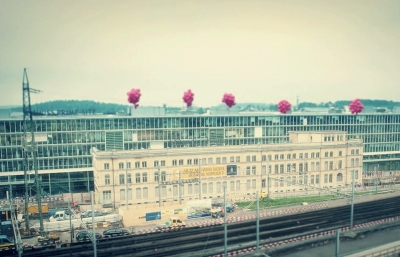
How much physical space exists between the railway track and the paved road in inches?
82.0

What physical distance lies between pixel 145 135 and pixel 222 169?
853 cm

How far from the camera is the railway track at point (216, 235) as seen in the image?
55.2 ft

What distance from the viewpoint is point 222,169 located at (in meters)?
27.0

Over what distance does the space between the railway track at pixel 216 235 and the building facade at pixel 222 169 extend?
9.25 ft

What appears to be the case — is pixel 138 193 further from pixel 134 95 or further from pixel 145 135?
pixel 134 95

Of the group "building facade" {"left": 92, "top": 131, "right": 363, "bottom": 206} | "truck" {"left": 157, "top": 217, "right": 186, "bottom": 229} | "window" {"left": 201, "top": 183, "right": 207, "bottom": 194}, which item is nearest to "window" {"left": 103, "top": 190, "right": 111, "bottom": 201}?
"building facade" {"left": 92, "top": 131, "right": 363, "bottom": 206}

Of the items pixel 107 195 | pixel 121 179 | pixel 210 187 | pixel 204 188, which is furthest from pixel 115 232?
pixel 210 187

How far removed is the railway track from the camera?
1681cm

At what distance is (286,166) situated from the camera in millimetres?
28594

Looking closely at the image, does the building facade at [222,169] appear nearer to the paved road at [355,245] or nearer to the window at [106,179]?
the window at [106,179]

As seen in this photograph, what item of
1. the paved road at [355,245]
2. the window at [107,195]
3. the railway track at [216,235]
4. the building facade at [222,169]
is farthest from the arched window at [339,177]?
the window at [107,195]

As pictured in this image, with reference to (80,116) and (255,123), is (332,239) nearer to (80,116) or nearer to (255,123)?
(255,123)

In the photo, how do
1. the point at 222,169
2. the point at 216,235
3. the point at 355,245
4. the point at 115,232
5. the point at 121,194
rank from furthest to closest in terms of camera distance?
the point at 222,169
the point at 121,194
the point at 115,232
the point at 216,235
the point at 355,245

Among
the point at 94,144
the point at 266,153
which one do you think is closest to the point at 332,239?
the point at 266,153
